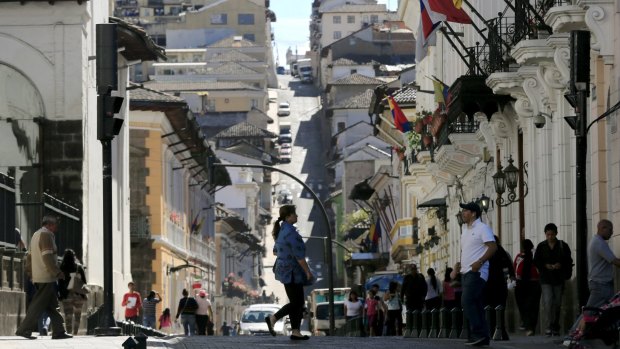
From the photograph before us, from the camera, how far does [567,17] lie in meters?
27.0

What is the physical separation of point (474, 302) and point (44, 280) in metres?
6.32

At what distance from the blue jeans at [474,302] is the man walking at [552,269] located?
483 centimetres

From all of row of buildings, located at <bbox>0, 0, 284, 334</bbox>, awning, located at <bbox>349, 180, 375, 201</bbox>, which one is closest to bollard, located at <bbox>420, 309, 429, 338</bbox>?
row of buildings, located at <bbox>0, 0, 284, 334</bbox>

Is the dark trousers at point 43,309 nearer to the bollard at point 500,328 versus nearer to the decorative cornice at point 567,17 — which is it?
the bollard at point 500,328

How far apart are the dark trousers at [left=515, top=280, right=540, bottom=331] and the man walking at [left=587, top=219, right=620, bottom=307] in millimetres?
6663

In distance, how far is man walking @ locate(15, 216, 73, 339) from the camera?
25.3 metres

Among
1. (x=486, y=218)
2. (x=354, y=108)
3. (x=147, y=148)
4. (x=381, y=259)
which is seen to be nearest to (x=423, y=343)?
(x=486, y=218)

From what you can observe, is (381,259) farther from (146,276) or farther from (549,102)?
(549,102)

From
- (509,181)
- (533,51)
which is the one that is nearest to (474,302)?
(533,51)

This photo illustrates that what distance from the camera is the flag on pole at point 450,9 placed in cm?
3681

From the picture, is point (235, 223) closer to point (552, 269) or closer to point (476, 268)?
point (552, 269)

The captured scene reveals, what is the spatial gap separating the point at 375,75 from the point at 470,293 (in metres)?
171

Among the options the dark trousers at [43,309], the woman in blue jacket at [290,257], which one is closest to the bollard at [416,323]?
the dark trousers at [43,309]

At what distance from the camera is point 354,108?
595 feet
